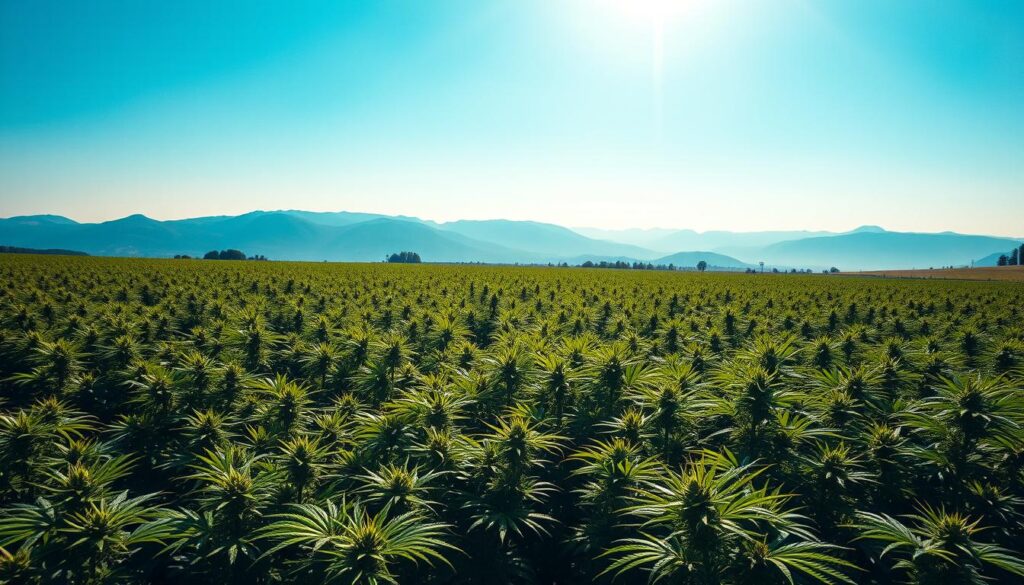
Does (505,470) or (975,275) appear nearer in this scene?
(505,470)

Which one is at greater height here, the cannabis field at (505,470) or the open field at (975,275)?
the open field at (975,275)

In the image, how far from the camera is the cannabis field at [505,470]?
3238 mm

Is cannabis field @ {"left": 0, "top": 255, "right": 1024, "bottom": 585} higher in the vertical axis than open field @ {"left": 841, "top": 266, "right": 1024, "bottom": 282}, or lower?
lower

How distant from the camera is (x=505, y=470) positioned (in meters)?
4.69

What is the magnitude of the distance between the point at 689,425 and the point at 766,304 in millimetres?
17002

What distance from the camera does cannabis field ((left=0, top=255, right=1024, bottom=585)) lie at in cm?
324

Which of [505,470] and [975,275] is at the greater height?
[975,275]

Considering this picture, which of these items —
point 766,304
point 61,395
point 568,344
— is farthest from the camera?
point 766,304

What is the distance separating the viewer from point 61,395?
7430 mm

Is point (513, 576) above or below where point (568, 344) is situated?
below

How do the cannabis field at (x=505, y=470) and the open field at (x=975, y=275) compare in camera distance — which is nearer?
the cannabis field at (x=505, y=470)

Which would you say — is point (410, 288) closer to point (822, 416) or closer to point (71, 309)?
point (71, 309)

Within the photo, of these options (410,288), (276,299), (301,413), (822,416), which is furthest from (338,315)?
(822,416)

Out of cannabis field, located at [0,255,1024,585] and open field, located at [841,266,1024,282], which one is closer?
cannabis field, located at [0,255,1024,585]
